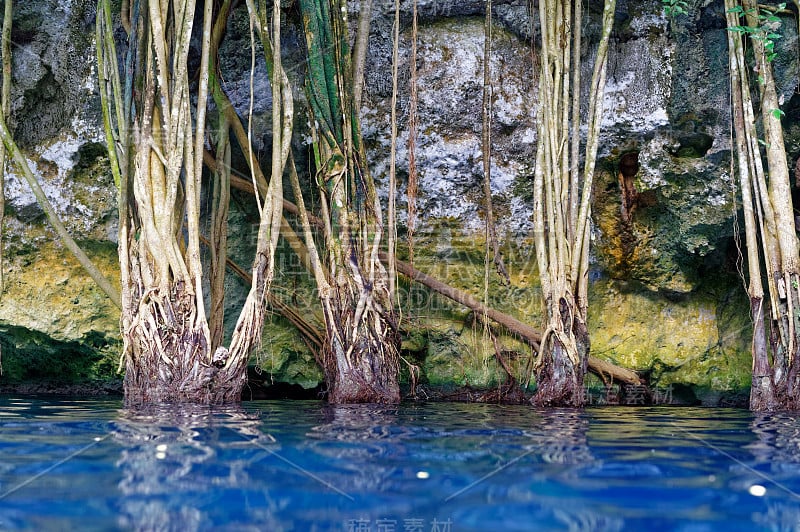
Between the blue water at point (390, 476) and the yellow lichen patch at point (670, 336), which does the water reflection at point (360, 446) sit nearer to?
the blue water at point (390, 476)

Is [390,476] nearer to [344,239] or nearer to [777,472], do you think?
[777,472]

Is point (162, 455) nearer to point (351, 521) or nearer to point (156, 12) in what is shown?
point (351, 521)

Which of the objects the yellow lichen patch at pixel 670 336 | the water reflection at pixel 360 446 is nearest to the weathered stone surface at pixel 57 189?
the water reflection at pixel 360 446

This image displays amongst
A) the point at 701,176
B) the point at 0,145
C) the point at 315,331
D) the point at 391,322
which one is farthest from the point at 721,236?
the point at 0,145

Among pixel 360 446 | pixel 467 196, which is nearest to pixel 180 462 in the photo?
pixel 360 446

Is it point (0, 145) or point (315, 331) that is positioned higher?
point (0, 145)

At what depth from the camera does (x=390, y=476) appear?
158cm

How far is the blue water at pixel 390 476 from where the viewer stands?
1272 millimetres

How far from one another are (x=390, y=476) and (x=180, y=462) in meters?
0.54

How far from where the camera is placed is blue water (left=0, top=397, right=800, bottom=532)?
1272 millimetres

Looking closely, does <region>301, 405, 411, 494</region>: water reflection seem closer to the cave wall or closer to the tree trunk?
the tree trunk

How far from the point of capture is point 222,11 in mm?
4156

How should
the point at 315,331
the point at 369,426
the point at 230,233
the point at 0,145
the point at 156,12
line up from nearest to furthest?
the point at 369,426
the point at 156,12
the point at 0,145
the point at 315,331
the point at 230,233

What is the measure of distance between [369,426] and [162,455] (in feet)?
2.79
